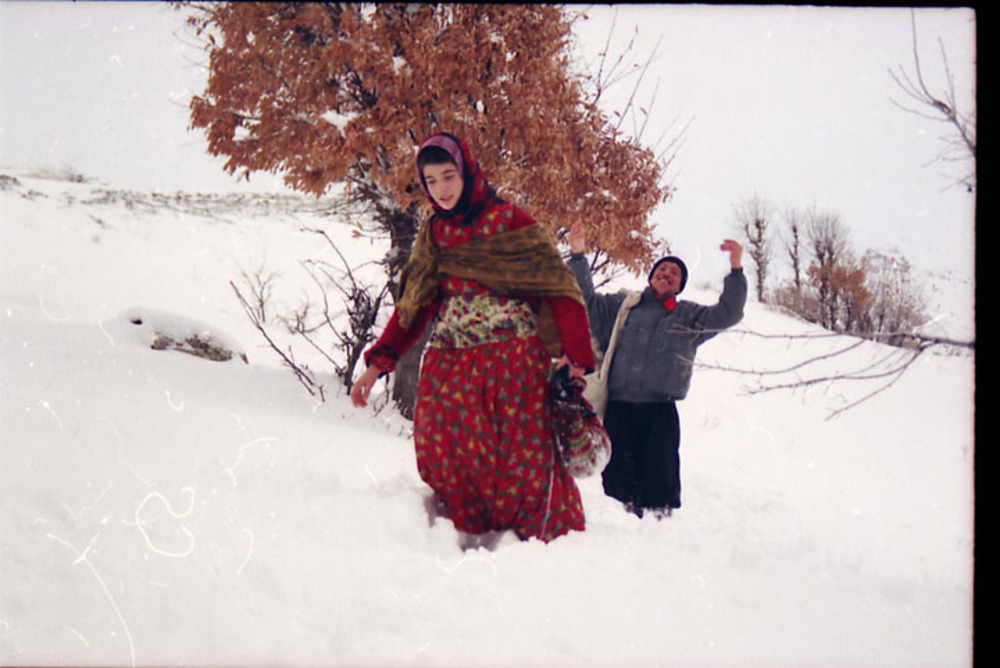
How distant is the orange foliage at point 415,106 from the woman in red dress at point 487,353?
2.01 ft

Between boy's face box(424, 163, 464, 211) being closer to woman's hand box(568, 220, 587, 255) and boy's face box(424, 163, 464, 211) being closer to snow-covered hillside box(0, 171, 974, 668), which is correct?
woman's hand box(568, 220, 587, 255)

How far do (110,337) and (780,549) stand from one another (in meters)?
2.89

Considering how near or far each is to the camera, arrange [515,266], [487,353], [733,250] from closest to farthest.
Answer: [515,266] → [487,353] → [733,250]

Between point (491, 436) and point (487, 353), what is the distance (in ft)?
1.07

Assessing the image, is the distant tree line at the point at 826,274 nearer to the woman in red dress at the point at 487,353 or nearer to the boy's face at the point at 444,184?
the woman in red dress at the point at 487,353

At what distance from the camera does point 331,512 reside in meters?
2.26

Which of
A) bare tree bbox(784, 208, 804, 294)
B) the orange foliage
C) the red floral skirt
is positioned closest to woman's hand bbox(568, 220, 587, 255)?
the orange foliage

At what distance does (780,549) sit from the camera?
Answer: 2.57m

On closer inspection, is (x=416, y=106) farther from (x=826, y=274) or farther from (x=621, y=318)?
(x=826, y=274)

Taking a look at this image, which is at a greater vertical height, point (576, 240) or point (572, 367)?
point (576, 240)

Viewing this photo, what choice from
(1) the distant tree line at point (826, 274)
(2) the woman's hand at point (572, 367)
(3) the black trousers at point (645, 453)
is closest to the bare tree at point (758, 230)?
(1) the distant tree line at point (826, 274)

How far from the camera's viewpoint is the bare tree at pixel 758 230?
2.54m

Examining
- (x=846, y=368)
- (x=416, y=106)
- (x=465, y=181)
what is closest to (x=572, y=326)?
(x=465, y=181)

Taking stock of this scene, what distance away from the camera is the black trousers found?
2.94 meters
